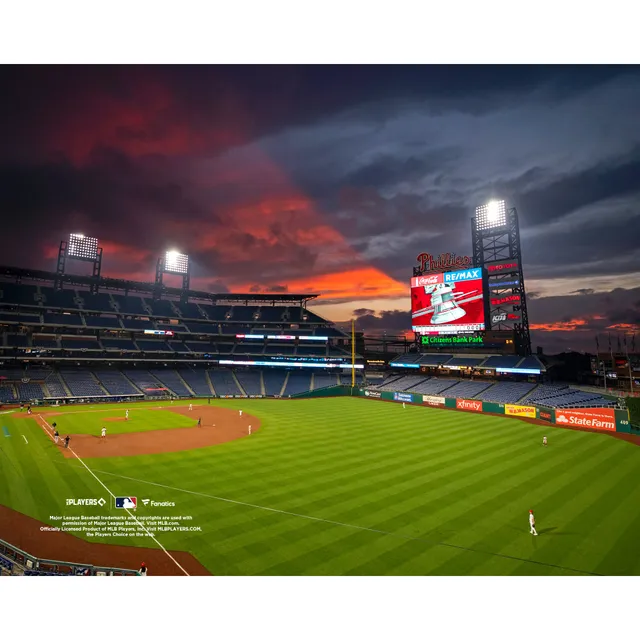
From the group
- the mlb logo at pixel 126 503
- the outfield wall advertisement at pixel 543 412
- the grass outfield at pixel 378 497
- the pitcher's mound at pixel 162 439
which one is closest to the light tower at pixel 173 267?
the pitcher's mound at pixel 162 439

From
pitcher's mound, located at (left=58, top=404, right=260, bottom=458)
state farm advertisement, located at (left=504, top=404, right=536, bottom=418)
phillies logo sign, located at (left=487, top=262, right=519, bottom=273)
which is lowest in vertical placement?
pitcher's mound, located at (left=58, top=404, right=260, bottom=458)

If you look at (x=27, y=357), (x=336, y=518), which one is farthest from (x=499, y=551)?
(x=27, y=357)

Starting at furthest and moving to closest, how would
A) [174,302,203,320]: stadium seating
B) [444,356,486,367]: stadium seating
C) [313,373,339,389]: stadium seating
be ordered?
1. [174,302,203,320]: stadium seating
2. [313,373,339,389]: stadium seating
3. [444,356,486,367]: stadium seating

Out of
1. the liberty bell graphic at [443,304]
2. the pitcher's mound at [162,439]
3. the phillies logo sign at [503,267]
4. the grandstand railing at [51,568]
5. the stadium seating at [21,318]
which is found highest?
the phillies logo sign at [503,267]

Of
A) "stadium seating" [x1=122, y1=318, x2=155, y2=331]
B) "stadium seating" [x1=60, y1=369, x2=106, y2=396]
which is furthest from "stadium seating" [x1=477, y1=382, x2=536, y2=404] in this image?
"stadium seating" [x1=122, y1=318, x2=155, y2=331]

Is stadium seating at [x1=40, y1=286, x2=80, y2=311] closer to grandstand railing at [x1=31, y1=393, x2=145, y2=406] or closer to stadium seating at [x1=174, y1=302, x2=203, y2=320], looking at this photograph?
stadium seating at [x1=174, y1=302, x2=203, y2=320]

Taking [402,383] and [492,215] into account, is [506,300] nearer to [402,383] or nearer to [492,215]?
[492,215]

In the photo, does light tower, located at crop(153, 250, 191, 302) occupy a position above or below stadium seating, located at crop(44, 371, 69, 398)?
above

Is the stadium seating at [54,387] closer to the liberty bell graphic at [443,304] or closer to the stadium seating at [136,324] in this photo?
the stadium seating at [136,324]
